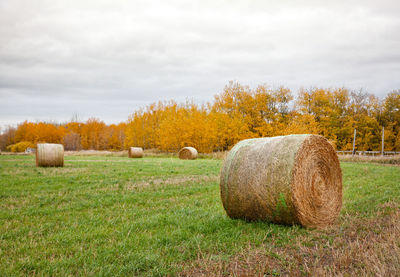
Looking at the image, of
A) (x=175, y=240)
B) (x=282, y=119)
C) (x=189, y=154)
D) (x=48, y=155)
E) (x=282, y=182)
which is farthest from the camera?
(x=282, y=119)

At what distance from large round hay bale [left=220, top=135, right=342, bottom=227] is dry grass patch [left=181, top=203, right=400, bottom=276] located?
0.59m

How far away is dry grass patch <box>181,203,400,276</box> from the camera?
3.78 meters

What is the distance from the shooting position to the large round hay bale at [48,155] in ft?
59.1

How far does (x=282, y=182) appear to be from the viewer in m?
5.62

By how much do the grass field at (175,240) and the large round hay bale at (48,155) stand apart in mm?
10406

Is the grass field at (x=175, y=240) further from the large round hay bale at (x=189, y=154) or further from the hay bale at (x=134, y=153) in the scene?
the hay bale at (x=134, y=153)

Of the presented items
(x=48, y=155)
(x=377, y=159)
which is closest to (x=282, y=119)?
(x=377, y=159)

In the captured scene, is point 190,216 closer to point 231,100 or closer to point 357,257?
point 357,257

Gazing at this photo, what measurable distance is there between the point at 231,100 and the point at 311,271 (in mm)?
37613

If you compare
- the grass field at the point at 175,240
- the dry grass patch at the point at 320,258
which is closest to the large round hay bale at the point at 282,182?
the grass field at the point at 175,240

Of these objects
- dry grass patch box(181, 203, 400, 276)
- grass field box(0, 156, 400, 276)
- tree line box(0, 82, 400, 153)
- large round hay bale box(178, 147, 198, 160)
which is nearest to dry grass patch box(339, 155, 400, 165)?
tree line box(0, 82, 400, 153)

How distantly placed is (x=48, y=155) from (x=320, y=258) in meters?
17.7

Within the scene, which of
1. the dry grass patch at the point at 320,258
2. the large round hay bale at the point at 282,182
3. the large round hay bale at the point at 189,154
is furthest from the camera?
the large round hay bale at the point at 189,154

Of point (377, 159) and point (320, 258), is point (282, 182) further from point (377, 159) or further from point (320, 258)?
point (377, 159)
